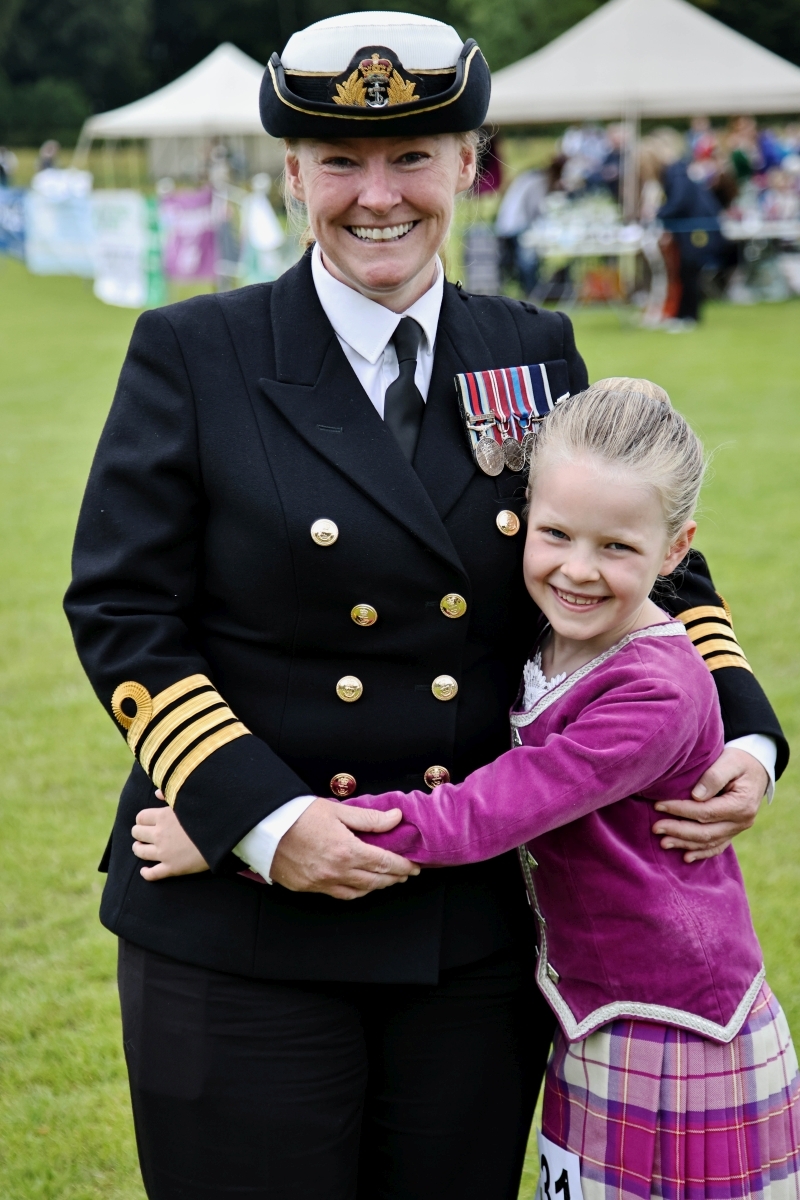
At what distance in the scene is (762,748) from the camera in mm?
2162

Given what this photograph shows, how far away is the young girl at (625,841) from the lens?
183 cm

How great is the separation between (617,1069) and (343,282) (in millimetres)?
1229

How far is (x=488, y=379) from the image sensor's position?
208 centimetres

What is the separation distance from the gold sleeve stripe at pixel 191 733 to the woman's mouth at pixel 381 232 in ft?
2.31

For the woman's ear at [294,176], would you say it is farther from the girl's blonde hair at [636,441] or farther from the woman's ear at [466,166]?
the girl's blonde hair at [636,441]

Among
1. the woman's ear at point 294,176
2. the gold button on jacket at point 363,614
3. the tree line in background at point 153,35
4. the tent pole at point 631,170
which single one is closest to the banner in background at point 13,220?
the tent pole at point 631,170

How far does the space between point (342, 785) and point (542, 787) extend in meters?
0.30

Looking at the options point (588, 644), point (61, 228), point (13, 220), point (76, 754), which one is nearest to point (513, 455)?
point (588, 644)

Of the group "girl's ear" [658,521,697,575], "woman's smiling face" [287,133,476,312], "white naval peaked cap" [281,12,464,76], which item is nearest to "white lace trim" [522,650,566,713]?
"girl's ear" [658,521,697,575]

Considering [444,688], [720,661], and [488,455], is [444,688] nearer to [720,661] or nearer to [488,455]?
[488,455]

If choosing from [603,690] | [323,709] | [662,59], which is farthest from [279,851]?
[662,59]

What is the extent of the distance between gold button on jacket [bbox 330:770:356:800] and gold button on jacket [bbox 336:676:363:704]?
4.4 inches

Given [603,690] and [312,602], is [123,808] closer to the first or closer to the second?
[312,602]

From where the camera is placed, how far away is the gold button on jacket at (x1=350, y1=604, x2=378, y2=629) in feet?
6.31
